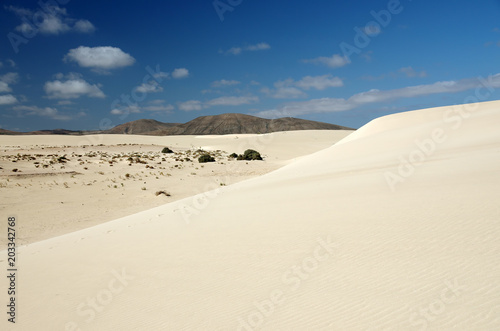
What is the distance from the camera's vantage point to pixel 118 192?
16.1 meters

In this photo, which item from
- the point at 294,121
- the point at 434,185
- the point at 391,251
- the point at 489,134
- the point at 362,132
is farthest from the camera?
the point at 294,121

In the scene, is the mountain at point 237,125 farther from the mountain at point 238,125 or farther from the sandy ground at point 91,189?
the sandy ground at point 91,189

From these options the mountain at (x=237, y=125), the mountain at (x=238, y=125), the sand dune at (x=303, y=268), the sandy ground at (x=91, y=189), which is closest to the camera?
the sand dune at (x=303, y=268)

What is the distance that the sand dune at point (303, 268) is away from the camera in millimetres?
2604

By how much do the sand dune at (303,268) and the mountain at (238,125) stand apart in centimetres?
15612

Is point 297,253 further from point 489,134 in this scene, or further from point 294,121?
point 294,121

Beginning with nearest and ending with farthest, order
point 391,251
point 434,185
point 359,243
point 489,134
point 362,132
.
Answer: point 391,251, point 359,243, point 434,185, point 489,134, point 362,132

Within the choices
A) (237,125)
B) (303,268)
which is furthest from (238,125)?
(303,268)

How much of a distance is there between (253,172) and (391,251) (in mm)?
19368

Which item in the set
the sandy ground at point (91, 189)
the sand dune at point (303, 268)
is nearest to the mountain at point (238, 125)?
the sandy ground at point (91, 189)

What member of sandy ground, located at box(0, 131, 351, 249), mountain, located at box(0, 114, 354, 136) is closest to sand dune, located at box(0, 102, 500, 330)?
sandy ground, located at box(0, 131, 351, 249)

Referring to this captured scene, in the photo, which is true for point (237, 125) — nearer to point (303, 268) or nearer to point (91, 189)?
point (91, 189)

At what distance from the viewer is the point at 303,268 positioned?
141 inches

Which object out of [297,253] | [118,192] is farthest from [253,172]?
[297,253]
